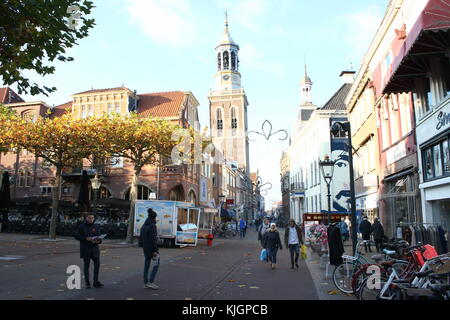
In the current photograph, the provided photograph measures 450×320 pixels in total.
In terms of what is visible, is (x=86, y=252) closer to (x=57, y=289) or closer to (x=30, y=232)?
(x=57, y=289)

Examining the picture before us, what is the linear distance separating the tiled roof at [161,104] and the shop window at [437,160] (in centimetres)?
2704

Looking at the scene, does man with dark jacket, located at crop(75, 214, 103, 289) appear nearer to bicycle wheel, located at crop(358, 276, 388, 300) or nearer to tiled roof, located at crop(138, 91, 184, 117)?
bicycle wheel, located at crop(358, 276, 388, 300)

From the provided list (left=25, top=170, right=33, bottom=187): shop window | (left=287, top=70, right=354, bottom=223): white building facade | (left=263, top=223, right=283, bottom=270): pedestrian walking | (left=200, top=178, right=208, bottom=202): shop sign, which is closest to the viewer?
(left=263, top=223, right=283, bottom=270): pedestrian walking

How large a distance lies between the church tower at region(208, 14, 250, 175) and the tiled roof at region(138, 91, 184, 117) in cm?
3533

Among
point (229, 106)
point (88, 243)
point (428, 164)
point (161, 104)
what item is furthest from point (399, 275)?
point (229, 106)

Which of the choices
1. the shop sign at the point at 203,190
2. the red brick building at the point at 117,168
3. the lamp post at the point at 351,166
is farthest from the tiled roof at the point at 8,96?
the lamp post at the point at 351,166

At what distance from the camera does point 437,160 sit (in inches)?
558

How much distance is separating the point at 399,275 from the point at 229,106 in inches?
2977

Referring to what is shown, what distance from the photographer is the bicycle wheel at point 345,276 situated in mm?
8727

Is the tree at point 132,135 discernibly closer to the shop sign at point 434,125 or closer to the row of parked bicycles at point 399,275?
the shop sign at point 434,125

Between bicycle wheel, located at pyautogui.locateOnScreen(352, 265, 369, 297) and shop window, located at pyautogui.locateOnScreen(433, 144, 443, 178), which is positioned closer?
bicycle wheel, located at pyautogui.locateOnScreen(352, 265, 369, 297)

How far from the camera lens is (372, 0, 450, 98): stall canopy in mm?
10336

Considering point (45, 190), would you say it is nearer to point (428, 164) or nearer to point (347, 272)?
point (428, 164)

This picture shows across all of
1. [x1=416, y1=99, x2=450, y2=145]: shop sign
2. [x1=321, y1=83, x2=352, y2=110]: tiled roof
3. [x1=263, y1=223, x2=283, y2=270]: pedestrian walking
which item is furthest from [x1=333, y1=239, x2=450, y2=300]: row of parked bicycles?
[x1=321, y1=83, x2=352, y2=110]: tiled roof
